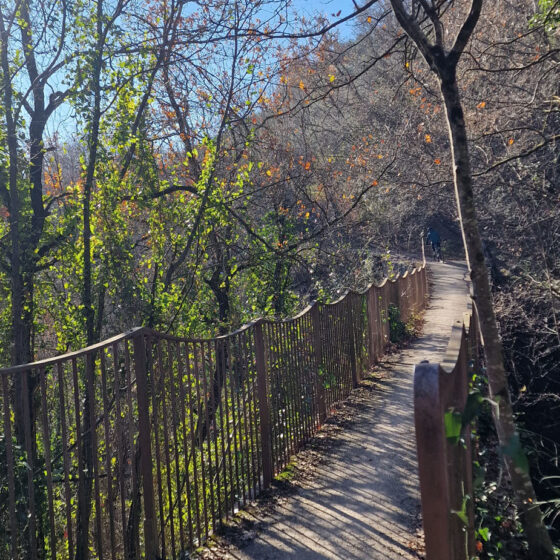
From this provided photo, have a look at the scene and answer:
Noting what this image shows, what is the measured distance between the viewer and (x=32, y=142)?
747 centimetres

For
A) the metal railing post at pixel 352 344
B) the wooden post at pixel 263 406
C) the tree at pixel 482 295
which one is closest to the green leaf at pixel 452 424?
the tree at pixel 482 295

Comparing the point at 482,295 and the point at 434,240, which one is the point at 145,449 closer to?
the point at 482,295

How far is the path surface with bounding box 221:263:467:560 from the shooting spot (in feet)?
15.4

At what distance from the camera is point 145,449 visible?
4.09 metres

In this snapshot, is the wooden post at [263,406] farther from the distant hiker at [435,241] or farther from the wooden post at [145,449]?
the distant hiker at [435,241]

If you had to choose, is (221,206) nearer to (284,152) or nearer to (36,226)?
(36,226)

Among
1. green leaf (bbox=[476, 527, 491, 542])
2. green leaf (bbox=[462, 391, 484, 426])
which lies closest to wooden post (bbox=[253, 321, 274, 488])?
green leaf (bbox=[476, 527, 491, 542])

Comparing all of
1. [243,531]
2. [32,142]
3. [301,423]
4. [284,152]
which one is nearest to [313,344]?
[301,423]

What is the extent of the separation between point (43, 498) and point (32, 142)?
4.66 meters

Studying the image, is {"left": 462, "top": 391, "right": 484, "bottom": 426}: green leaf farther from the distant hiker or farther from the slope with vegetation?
the distant hiker

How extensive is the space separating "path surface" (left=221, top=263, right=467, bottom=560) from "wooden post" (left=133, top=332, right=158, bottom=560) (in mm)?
863

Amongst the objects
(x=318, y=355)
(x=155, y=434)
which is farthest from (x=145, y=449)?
(x=318, y=355)

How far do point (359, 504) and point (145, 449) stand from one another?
2369 millimetres

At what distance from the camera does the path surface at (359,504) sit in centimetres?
471
